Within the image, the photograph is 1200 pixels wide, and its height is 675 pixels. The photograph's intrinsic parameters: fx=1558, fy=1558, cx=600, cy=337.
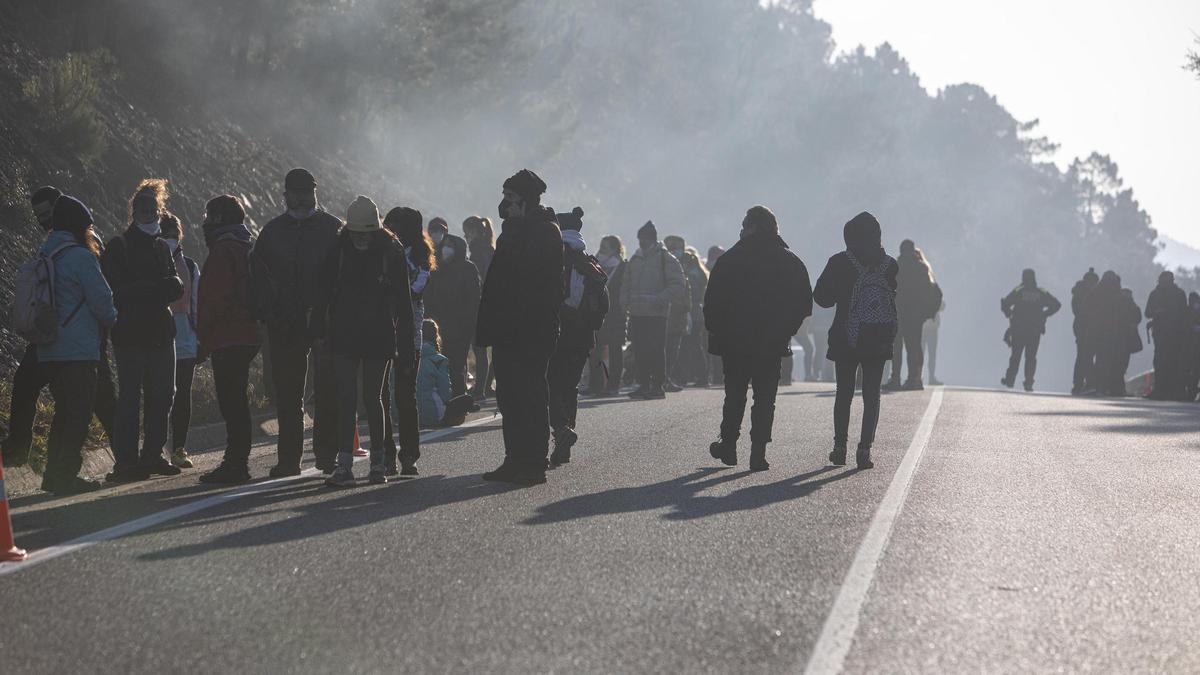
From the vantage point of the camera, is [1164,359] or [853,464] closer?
[853,464]

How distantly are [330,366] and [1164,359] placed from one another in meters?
18.6

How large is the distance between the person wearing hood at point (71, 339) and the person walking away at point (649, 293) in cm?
997

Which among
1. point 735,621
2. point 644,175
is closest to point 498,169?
point 735,621

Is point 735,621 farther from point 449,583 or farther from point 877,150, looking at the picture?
point 877,150

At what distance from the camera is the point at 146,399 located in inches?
405

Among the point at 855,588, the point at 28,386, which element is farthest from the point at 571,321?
the point at 855,588

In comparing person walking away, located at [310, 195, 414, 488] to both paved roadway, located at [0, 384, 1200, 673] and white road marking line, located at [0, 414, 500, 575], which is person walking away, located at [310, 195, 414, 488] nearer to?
white road marking line, located at [0, 414, 500, 575]

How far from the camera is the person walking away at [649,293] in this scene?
1888 cm

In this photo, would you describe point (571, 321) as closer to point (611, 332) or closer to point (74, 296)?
point (74, 296)

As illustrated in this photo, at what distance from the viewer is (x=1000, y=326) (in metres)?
117

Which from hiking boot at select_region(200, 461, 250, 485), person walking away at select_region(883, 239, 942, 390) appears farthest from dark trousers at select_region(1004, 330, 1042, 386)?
hiking boot at select_region(200, 461, 250, 485)

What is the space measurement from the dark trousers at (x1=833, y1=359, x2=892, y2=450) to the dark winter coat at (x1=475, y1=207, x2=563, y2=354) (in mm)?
2905

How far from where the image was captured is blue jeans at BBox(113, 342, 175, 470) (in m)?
9.96

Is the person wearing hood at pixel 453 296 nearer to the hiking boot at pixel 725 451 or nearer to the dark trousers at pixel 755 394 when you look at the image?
the dark trousers at pixel 755 394
